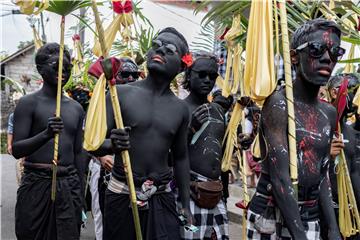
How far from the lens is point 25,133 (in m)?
4.30

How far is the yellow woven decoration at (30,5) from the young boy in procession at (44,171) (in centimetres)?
101

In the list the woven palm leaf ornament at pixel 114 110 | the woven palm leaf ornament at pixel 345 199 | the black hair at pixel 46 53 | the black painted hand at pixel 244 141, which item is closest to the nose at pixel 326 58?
the woven palm leaf ornament at pixel 345 199

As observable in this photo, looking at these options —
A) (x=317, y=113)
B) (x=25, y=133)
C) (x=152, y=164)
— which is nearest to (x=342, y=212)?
(x=317, y=113)

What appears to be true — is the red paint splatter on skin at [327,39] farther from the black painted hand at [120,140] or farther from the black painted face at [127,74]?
the black painted face at [127,74]

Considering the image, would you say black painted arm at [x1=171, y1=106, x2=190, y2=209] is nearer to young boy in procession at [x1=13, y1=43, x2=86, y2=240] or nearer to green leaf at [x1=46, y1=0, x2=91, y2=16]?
young boy in procession at [x1=13, y1=43, x2=86, y2=240]

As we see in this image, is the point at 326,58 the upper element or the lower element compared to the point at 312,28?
lower

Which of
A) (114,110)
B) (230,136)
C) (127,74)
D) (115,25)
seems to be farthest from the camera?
(127,74)

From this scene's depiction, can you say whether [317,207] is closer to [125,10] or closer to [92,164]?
[125,10]

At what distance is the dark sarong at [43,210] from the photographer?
14.3ft

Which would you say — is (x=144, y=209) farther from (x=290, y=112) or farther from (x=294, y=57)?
(x=294, y=57)

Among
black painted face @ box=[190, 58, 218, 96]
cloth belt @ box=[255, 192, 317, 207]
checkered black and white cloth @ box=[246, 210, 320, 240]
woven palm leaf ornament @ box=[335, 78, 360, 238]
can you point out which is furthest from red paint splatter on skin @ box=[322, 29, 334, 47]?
black painted face @ box=[190, 58, 218, 96]

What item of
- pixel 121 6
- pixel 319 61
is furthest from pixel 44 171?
pixel 319 61

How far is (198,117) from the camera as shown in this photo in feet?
14.5

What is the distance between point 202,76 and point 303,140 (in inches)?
67.7
